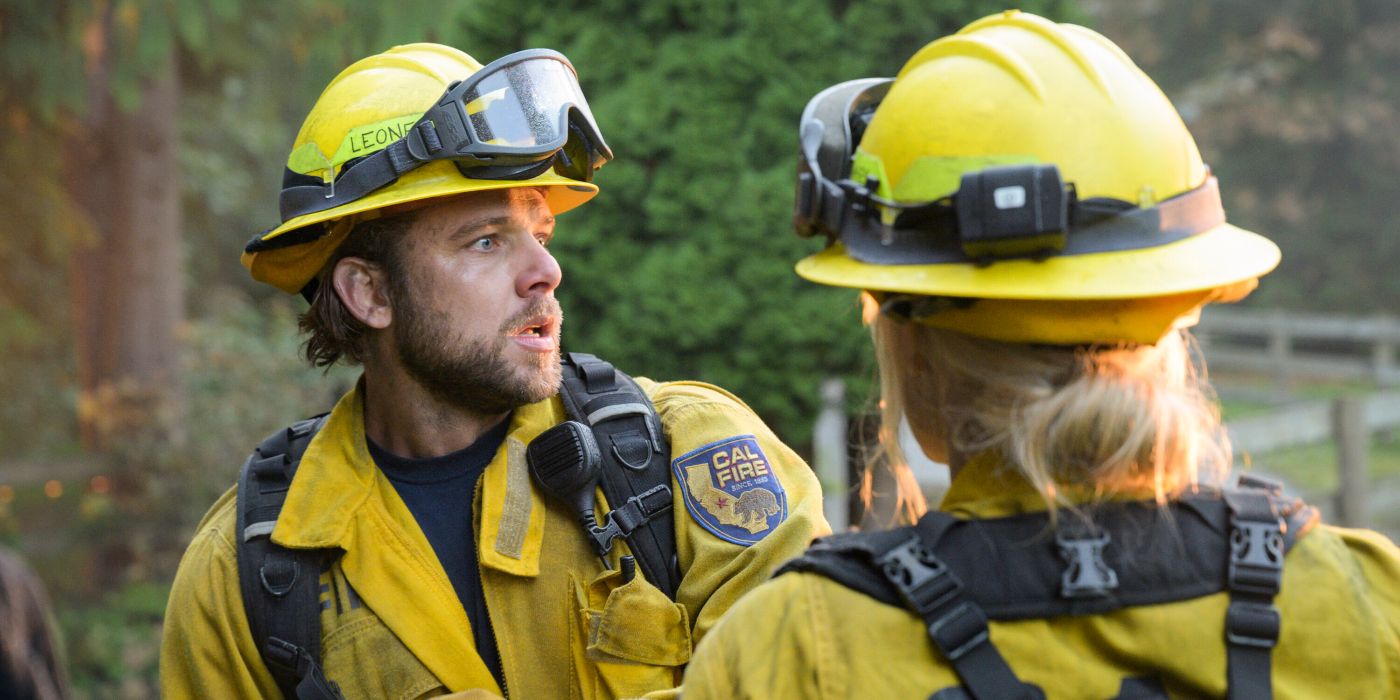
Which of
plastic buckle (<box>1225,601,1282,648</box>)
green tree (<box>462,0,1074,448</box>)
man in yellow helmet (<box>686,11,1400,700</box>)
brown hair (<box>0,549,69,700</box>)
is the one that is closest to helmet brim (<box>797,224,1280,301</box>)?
man in yellow helmet (<box>686,11,1400,700</box>)

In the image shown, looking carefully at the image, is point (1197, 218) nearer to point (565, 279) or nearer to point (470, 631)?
point (470, 631)

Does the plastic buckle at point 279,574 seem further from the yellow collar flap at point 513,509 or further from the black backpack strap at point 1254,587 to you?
the black backpack strap at point 1254,587

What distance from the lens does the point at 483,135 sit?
2.83 metres

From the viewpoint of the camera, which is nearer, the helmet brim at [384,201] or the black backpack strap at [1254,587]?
the black backpack strap at [1254,587]

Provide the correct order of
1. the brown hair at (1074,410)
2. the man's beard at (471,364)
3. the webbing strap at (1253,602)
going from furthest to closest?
the man's beard at (471,364) < the brown hair at (1074,410) < the webbing strap at (1253,602)

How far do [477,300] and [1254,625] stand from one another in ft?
6.12

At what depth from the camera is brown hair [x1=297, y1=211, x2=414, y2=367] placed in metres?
3.06

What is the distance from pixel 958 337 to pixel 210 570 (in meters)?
1.79

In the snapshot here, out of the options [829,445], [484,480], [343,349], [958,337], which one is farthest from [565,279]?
[829,445]

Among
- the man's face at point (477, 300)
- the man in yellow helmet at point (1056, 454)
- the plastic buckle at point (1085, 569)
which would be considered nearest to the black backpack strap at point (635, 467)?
the man's face at point (477, 300)

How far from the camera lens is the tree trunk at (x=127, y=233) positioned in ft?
37.2

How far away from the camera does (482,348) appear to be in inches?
117

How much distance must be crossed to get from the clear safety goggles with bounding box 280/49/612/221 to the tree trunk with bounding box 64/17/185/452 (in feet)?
29.1

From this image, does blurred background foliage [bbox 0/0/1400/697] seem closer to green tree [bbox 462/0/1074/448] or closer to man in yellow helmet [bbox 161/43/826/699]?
green tree [bbox 462/0/1074/448]
